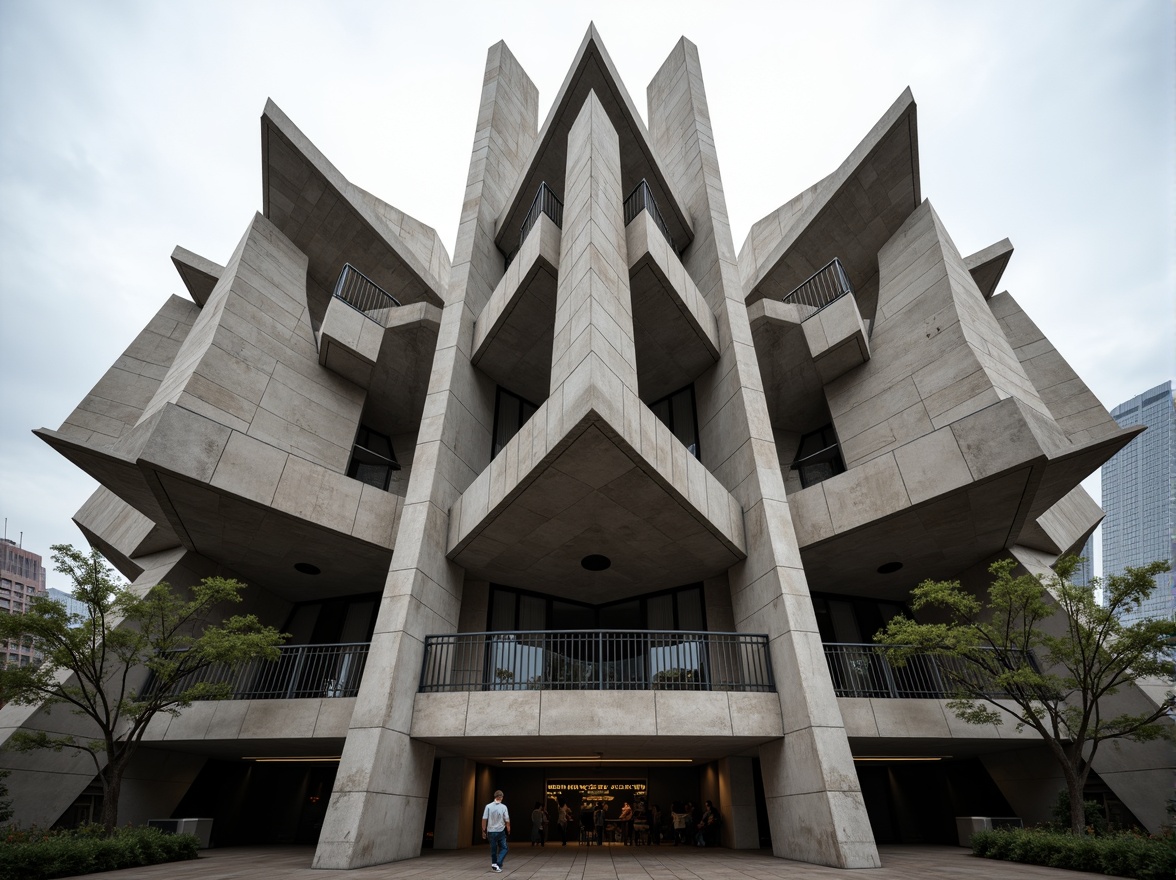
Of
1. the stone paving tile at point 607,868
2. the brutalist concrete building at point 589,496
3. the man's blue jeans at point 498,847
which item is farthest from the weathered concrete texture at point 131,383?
the man's blue jeans at point 498,847

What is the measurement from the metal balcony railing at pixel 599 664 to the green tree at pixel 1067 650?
136 inches

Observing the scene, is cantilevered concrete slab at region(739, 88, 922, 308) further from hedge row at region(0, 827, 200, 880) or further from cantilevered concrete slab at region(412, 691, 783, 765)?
hedge row at region(0, 827, 200, 880)

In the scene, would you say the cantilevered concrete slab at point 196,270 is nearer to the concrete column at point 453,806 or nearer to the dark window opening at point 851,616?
the concrete column at point 453,806

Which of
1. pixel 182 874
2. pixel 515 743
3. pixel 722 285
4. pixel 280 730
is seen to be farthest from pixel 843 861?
pixel 722 285

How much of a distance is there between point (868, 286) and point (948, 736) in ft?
54.7

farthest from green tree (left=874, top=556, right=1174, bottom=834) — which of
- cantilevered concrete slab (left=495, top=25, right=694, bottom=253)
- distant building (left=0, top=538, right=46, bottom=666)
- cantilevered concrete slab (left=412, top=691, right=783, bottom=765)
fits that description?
distant building (left=0, top=538, right=46, bottom=666)

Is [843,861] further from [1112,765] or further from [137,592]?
[137,592]

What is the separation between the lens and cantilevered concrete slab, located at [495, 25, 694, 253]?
21469 mm

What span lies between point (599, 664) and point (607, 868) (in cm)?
379

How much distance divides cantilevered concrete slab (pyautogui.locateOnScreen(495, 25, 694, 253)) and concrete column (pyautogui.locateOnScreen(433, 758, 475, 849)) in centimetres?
1754

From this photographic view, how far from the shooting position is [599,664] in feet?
43.5

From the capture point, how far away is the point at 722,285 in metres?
18.8

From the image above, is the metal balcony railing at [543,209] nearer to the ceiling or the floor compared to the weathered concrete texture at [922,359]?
nearer to the ceiling

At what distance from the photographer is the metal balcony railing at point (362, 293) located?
21.4 metres
